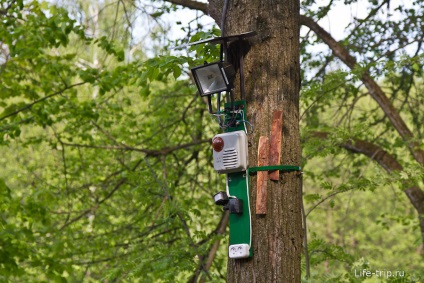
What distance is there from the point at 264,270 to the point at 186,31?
14.0 feet

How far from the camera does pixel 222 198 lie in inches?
122

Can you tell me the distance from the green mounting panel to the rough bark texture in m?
0.03

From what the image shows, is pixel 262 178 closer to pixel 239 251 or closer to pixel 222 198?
pixel 222 198

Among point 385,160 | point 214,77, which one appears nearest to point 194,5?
point 385,160

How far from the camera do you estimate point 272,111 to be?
3.14 meters

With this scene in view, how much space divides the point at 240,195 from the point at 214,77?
1.91 ft

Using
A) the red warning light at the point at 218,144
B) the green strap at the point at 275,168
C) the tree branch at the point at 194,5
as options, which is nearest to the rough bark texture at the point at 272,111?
the green strap at the point at 275,168

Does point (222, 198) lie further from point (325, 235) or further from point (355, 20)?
point (325, 235)

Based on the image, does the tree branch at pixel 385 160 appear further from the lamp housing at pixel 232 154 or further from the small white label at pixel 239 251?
the small white label at pixel 239 251

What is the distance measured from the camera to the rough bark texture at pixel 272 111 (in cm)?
300

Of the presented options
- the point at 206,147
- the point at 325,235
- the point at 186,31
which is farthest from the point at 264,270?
the point at 325,235

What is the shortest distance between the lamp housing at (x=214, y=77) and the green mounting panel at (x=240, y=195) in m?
0.10

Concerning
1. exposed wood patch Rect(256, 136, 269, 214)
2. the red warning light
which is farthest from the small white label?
the red warning light

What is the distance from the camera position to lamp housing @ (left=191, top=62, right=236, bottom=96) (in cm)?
316
